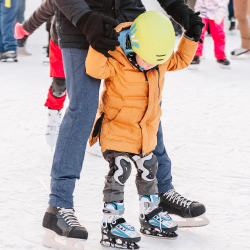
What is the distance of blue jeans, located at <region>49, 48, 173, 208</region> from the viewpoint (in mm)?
1387

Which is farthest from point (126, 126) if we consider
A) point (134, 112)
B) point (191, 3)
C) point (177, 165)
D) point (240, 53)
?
point (240, 53)

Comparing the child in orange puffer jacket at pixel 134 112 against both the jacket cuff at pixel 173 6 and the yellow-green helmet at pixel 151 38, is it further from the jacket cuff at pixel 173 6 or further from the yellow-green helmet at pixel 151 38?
the jacket cuff at pixel 173 6

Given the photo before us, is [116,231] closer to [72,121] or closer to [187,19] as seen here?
[72,121]

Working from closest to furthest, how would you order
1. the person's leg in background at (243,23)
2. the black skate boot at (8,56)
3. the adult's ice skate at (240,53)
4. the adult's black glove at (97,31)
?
the adult's black glove at (97,31) → the person's leg in background at (243,23) → the black skate boot at (8,56) → the adult's ice skate at (240,53)

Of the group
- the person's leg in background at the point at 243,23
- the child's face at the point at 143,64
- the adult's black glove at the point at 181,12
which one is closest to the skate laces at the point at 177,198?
the child's face at the point at 143,64

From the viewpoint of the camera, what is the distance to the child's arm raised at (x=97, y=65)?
130 cm

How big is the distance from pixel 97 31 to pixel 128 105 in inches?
11.4

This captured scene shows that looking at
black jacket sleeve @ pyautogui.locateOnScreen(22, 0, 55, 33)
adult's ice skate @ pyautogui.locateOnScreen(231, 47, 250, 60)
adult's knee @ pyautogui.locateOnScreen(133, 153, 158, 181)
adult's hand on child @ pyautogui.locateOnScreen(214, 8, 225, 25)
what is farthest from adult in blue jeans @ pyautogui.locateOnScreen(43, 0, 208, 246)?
adult's ice skate @ pyautogui.locateOnScreen(231, 47, 250, 60)

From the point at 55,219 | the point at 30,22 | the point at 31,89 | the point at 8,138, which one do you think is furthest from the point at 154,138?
the point at 31,89

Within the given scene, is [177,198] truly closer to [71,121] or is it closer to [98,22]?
[71,121]

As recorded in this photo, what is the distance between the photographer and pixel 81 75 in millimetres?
1386

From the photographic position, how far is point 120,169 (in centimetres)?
143

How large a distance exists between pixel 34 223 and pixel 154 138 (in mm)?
574

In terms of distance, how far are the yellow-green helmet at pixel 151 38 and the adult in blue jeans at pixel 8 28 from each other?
404cm
